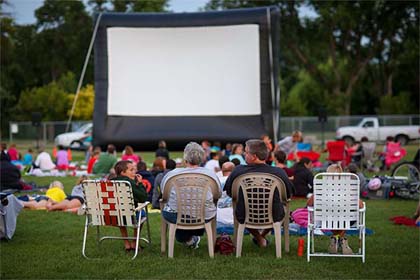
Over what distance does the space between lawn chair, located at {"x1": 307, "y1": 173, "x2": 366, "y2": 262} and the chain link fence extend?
25.4 metres

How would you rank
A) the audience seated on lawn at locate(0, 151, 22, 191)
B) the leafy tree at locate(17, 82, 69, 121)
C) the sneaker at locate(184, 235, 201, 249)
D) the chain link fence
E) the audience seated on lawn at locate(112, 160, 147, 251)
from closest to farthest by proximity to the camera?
the audience seated on lawn at locate(112, 160, 147, 251) < the sneaker at locate(184, 235, 201, 249) < the audience seated on lawn at locate(0, 151, 22, 191) < the chain link fence < the leafy tree at locate(17, 82, 69, 121)

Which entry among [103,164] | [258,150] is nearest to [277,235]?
[258,150]

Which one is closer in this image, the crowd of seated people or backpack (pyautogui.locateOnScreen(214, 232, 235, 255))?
the crowd of seated people

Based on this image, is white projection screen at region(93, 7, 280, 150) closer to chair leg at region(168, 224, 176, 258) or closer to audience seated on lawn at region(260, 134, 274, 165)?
audience seated on lawn at region(260, 134, 274, 165)

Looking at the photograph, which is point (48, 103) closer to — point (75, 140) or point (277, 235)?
point (75, 140)

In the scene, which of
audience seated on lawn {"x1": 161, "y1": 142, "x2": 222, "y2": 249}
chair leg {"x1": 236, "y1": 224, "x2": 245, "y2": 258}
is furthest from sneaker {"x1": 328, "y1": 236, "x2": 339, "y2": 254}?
audience seated on lawn {"x1": 161, "y1": 142, "x2": 222, "y2": 249}

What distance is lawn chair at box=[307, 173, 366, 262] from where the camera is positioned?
6.17 metres

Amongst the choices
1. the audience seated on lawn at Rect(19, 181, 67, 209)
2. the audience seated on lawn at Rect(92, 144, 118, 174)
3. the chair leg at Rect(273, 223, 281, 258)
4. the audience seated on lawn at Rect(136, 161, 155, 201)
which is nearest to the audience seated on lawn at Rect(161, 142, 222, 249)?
the chair leg at Rect(273, 223, 281, 258)

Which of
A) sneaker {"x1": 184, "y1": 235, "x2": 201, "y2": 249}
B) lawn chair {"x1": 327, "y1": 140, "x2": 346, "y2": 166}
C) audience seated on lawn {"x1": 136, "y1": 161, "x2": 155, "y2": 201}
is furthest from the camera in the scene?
lawn chair {"x1": 327, "y1": 140, "x2": 346, "y2": 166}

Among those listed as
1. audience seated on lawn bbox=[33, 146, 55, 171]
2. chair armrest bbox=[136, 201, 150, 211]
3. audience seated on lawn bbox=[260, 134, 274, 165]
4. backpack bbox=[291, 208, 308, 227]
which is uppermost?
audience seated on lawn bbox=[260, 134, 274, 165]

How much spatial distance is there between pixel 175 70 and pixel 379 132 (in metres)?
14.1

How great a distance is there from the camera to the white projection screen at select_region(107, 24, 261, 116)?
18.4 m

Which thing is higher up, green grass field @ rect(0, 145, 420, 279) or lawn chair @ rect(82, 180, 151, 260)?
lawn chair @ rect(82, 180, 151, 260)

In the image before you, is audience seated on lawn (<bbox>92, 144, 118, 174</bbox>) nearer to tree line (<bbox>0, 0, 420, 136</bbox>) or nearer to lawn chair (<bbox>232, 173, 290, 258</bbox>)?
lawn chair (<bbox>232, 173, 290, 258</bbox>)
